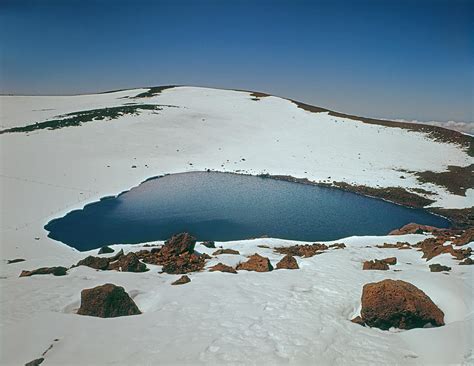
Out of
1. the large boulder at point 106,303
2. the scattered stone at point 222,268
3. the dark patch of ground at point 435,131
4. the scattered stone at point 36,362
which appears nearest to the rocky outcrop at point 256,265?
the scattered stone at point 222,268

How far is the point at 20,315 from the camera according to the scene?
9.62 meters

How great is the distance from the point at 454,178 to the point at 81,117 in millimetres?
57419

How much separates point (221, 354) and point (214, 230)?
59.9 ft

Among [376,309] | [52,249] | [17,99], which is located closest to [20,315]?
[376,309]

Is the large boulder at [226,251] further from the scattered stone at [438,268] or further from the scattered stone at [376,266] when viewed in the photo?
the scattered stone at [438,268]

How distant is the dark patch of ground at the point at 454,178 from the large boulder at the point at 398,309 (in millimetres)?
32375

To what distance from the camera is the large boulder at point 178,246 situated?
16875 millimetres

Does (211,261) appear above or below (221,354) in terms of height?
below

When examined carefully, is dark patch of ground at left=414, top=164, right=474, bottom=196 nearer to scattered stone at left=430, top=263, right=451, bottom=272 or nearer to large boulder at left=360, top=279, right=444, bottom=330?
scattered stone at left=430, top=263, right=451, bottom=272

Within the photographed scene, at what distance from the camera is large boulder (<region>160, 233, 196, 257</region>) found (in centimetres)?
1688

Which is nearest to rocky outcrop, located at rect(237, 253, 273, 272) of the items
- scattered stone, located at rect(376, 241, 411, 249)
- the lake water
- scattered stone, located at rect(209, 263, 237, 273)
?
scattered stone, located at rect(209, 263, 237, 273)

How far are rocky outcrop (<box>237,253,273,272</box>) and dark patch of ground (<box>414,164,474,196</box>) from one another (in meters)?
30.9

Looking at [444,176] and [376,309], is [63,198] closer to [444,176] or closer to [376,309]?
[376,309]

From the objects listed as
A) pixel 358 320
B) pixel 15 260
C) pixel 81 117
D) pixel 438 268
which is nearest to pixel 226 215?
pixel 15 260
